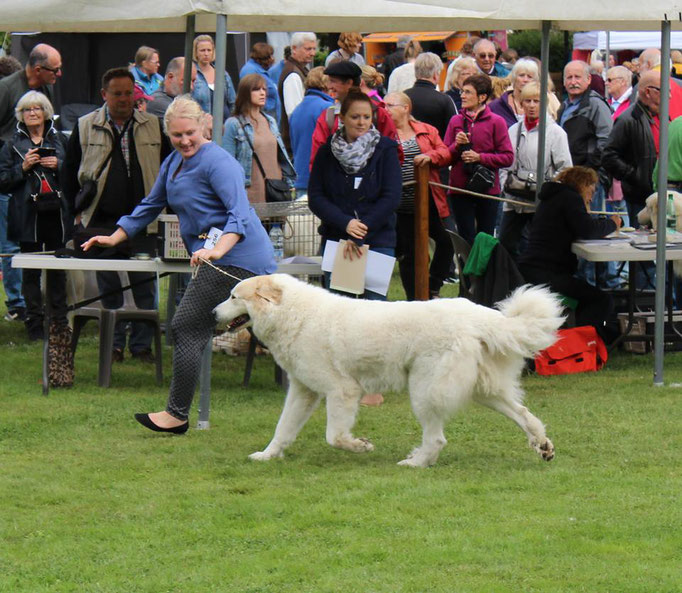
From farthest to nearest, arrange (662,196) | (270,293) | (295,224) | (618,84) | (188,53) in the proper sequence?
(618,84), (188,53), (295,224), (662,196), (270,293)

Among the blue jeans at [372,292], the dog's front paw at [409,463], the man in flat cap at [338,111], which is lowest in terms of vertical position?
the dog's front paw at [409,463]

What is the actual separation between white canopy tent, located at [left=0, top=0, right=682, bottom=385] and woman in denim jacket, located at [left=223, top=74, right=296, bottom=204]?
1049 millimetres

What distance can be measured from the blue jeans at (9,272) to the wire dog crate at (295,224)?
3557mm

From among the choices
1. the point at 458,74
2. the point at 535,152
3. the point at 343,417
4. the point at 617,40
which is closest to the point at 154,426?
the point at 343,417

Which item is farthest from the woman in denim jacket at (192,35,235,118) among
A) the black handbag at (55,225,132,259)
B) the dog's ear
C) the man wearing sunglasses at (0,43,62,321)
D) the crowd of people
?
the dog's ear

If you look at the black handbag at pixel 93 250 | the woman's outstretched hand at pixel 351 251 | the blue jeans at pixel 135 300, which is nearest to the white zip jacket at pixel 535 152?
the woman's outstretched hand at pixel 351 251

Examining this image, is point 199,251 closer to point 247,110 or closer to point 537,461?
point 537,461

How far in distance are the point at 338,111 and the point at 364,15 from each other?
159cm

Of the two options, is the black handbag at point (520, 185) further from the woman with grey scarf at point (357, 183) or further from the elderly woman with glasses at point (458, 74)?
the woman with grey scarf at point (357, 183)

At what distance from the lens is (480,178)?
1153cm

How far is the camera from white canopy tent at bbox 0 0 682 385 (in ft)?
24.4

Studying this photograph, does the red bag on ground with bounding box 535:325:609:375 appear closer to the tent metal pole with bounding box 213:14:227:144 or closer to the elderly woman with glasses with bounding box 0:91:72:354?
the tent metal pole with bounding box 213:14:227:144

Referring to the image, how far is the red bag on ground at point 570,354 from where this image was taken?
384 inches

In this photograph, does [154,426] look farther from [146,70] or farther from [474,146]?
[146,70]
